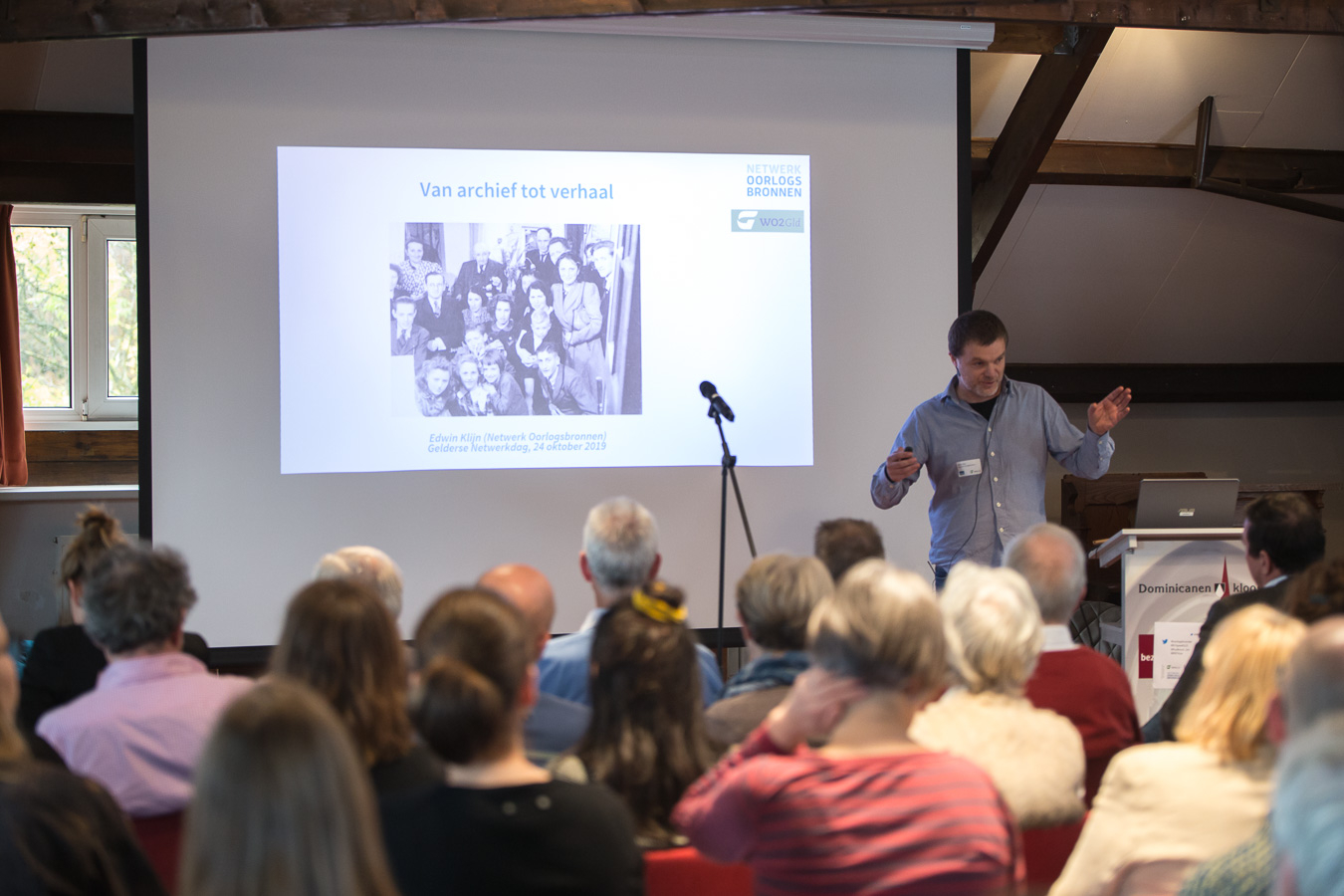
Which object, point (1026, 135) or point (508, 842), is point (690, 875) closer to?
point (508, 842)

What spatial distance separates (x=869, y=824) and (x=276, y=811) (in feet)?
2.52

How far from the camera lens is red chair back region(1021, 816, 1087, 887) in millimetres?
1811

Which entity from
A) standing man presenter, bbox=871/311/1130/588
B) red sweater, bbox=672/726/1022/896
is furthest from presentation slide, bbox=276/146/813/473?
red sweater, bbox=672/726/1022/896

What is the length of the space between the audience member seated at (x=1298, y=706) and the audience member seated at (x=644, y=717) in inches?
29.2

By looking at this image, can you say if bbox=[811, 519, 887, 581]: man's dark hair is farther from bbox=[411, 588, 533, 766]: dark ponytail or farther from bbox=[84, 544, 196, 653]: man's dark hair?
bbox=[84, 544, 196, 653]: man's dark hair

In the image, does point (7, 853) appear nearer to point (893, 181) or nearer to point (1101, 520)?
point (893, 181)

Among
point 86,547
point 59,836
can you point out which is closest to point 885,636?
point 59,836

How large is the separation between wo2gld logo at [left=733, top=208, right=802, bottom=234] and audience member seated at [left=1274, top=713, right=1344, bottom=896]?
3.92 m

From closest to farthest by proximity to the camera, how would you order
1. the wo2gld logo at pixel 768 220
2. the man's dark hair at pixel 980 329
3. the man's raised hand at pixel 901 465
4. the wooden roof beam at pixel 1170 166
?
the man's raised hand at pixel 901 465, the man's dark hair at pixel 980 329, the wo2gld logo at pixel 768 220, the wooden roof beam at pixel 1170 166

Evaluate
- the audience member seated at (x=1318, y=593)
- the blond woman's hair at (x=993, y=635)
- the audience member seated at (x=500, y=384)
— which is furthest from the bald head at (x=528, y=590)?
the audience member seated at (x=500, y=384)

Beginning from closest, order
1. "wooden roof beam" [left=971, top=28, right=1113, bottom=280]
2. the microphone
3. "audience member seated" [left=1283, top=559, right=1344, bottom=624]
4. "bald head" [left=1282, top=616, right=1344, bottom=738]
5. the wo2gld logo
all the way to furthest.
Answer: "bald head" [left=1282, top=616, right=1344, bottom=738]
"audience member seated" [left=1283, top=559, right=1344, bottom=624]
the microphone
the wo2gld logo
"wooden roof beam" [left=971, top=28, right=1113, bottom=280]

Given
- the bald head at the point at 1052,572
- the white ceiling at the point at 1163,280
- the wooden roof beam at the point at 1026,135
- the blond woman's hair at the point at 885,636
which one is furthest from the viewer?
the white ceiling at the point at 1163,280

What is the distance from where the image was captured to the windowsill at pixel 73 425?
6355mm

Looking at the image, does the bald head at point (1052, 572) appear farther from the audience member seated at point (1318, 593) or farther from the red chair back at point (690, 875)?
the red chair back at point (690, 875)
